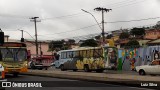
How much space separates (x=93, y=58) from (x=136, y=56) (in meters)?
8.60

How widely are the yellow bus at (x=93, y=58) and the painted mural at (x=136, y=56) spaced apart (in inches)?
203

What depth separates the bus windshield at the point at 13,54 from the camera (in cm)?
2844

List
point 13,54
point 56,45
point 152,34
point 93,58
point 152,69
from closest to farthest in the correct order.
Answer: point 13,54 → point 152,69 → point 93,58 → point 152,34 → point 56,45

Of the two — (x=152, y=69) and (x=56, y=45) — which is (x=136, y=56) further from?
(x=56, y=45)

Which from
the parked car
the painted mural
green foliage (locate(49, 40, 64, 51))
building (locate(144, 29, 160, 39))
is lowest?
the parked car

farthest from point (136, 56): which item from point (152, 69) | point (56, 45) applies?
point (56, 45)

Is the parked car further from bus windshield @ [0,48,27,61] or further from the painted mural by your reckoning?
bus windshield @ [0,48,27,61]

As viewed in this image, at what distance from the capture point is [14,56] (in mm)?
28750

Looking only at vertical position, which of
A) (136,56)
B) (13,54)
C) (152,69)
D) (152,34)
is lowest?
(152,69)

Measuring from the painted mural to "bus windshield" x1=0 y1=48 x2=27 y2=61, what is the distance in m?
19.8

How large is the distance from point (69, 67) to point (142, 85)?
27237 millimetres

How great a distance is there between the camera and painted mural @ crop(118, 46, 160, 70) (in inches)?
1727

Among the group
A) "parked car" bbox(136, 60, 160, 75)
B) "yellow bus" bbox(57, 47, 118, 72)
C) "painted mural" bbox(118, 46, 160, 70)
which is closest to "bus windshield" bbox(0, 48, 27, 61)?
"parked car" bbox(136, 60, 160, 75)

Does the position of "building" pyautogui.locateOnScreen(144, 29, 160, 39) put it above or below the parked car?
above
